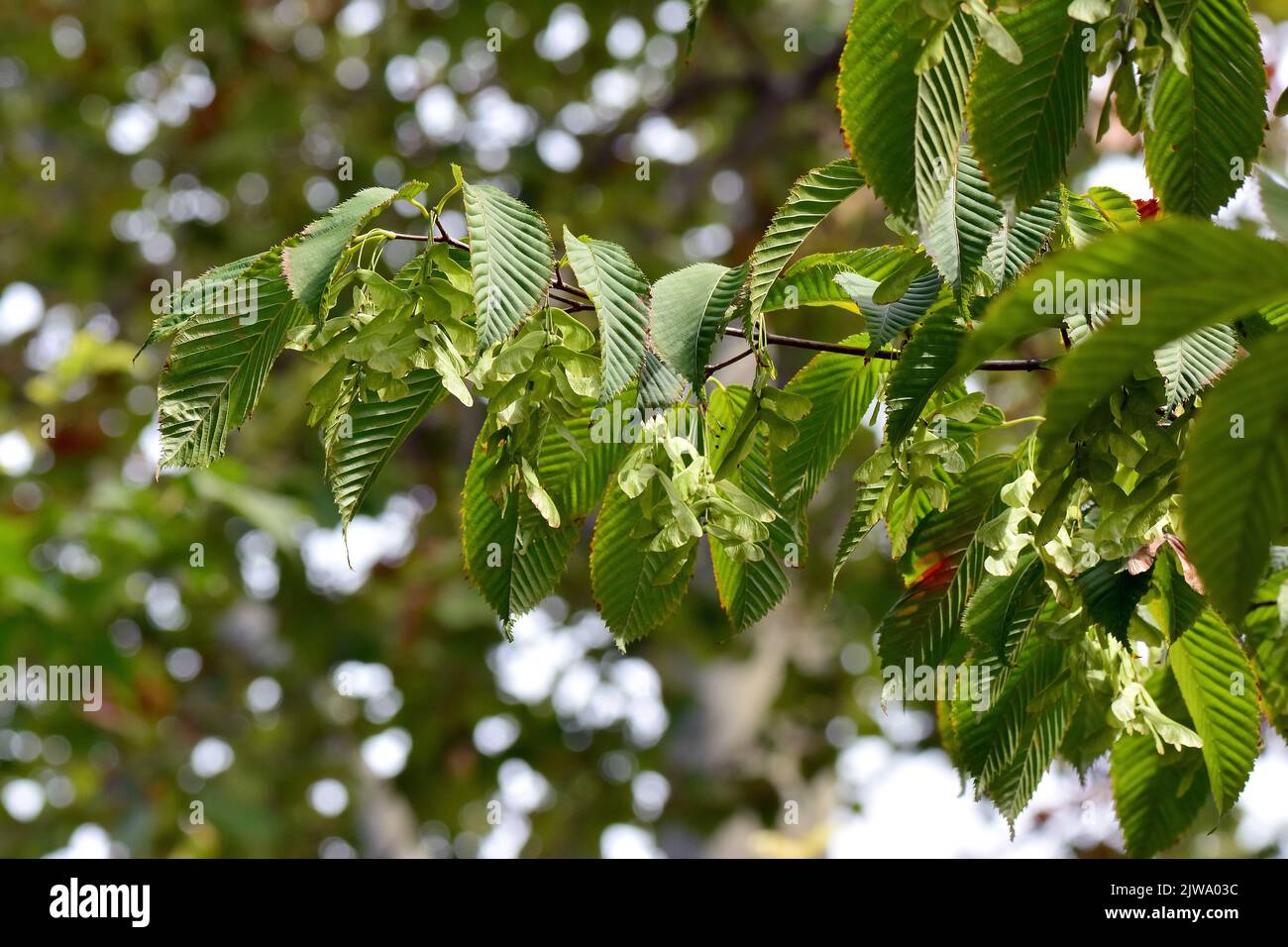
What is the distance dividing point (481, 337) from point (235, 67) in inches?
238

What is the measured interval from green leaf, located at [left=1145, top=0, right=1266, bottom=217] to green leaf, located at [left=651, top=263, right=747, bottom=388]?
0.39 m

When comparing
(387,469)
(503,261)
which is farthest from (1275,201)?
(387,469)

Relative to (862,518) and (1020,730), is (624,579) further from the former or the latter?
(1020,730)

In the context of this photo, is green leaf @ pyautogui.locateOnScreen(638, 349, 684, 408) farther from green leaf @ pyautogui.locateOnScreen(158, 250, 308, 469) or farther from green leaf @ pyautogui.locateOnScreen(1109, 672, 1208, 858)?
green leaf @ pyautogui.locateOnScreen(1109, 672, 1208, 858)

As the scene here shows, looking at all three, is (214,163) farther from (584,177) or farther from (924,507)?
(924,507)

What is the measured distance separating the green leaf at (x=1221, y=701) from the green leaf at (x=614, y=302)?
78cm

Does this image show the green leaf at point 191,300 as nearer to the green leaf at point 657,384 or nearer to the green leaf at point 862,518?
the green leaf at point 657,384

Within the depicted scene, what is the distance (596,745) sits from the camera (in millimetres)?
6434

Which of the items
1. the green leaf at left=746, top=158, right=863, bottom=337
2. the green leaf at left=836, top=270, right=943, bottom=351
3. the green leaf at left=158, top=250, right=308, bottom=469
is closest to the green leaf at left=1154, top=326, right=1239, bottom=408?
the green leaf at left=836, top=270, right=943, bottom=351

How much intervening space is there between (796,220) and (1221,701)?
2.56ft

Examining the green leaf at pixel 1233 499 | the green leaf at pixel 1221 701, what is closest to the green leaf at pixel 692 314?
the green leaf at pixel 1233 499

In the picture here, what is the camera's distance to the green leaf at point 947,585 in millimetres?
1428

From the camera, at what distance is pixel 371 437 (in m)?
1.29

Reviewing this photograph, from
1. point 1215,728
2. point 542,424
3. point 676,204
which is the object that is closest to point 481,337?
point 542,424
